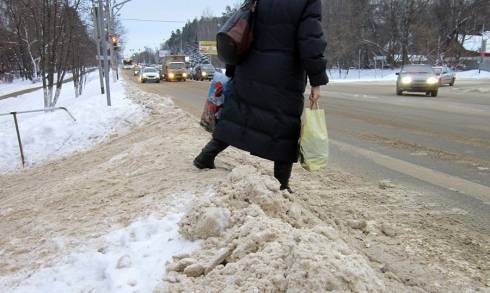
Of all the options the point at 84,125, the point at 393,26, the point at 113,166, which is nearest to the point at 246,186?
the point at 113,166

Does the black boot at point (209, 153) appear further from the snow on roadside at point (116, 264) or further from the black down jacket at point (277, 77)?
the snow on roadside at point (116, 264)

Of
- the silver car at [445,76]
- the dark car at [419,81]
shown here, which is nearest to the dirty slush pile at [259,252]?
the dark car at [419,81]

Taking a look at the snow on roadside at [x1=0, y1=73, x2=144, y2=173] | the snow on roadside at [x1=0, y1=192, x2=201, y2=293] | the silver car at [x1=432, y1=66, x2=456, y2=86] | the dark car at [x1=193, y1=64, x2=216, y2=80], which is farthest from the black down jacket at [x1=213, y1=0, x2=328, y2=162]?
the dark car at [x1=193, y1=64, x2=216, y2=80]

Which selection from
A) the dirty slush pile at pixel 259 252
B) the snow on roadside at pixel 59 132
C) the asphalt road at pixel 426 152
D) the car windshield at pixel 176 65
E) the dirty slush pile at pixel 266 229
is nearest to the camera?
the dirty slush pile at pixel 259 252

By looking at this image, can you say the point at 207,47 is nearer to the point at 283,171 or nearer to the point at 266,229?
the point at 283,171

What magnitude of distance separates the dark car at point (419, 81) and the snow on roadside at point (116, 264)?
18688 mm

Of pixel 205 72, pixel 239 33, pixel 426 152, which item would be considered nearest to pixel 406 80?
pixel 426 152

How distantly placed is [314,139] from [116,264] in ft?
5.49

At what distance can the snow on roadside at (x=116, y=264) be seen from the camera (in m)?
2.46

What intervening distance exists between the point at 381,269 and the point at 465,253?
2.48 ft

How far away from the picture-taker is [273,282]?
2072 millimetres

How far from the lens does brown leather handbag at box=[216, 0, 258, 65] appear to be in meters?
3.41

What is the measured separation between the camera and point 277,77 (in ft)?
11.2

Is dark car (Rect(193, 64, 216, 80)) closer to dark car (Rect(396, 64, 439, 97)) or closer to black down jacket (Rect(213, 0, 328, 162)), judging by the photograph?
dark car (Rect(396, 64, 439, 97))
